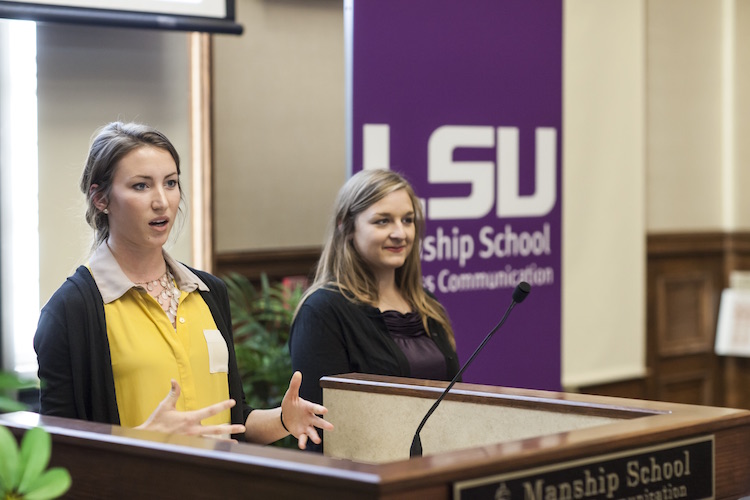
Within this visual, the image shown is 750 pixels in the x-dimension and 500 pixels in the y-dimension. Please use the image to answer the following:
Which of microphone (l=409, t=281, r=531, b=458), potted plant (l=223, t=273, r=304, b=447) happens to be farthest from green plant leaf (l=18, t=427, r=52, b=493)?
potted plant (l=223, t=273, r=304, b=447)

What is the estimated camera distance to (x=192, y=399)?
2184mm

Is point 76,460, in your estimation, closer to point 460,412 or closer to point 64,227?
point 460,412

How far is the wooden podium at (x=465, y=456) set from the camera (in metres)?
1.30

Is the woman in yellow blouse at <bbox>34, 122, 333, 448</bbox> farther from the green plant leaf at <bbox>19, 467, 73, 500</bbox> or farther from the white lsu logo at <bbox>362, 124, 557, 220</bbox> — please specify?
the white lsu logo at <bbox>362, 124, 557, 220</bbox>

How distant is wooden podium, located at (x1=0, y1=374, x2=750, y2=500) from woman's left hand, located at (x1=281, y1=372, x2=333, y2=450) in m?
0.12

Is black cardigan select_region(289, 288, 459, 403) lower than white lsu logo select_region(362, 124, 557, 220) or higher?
lower

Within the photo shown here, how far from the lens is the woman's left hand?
202 cm

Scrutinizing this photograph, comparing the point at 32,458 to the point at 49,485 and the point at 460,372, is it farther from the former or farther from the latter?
the point at 460,372

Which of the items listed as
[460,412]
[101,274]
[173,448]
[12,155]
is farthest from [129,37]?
[173,448]

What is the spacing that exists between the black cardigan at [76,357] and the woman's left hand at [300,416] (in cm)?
32

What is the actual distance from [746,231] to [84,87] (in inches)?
168

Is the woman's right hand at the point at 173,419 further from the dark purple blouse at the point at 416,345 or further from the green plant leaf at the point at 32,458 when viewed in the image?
the dark purple blouse at the point at 416,345

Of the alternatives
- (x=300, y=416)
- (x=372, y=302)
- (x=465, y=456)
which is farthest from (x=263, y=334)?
(x=465, y=456)

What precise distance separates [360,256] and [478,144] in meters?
1.11
